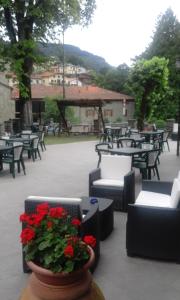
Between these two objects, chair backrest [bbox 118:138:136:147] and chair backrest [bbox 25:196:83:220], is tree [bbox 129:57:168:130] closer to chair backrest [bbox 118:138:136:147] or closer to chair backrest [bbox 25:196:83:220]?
chair backrest [bbox 118:138:136:147]

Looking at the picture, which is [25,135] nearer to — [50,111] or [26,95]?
[26,95]

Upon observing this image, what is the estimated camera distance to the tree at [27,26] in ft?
51.1

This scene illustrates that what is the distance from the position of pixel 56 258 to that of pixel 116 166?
3.70 metres

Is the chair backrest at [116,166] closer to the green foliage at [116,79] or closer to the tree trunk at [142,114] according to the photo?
the tree trunk at [142,114]

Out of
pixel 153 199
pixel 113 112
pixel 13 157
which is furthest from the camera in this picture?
pixel 113 112

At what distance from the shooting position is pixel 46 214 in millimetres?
2416

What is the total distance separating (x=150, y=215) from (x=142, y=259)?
1.81ft

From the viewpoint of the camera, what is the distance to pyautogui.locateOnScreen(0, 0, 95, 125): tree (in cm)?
1559

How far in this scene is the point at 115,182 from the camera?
5.60 metres

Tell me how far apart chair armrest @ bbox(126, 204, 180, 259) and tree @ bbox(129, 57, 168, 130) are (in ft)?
52.8

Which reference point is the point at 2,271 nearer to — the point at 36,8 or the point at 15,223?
the point at 15,223

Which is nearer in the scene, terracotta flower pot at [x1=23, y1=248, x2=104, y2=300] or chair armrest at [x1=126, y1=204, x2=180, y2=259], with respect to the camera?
terracotta flower pot at [x1=23, y1=248, x2=104, y2=300]

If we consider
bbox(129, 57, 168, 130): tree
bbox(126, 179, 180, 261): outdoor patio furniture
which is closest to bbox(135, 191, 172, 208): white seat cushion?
bbox(126, 179, 180, 261): outdoor patio furniture

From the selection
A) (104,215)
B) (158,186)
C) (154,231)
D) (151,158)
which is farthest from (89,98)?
Answer: (154,231)
